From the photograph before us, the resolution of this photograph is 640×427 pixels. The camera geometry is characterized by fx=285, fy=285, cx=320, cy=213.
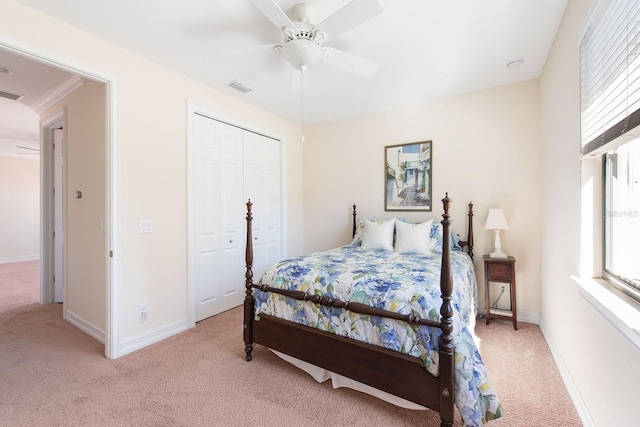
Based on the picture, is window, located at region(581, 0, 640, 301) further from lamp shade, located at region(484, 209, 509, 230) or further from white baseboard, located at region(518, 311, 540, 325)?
white baseboard, located at region(518, 311, 540, 325)

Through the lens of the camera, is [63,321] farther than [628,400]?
Yes

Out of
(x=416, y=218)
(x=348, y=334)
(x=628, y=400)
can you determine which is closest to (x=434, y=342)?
(x=348, y=334)

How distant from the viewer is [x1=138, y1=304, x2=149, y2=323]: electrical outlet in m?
2.57

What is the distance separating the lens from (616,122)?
1352 millimetres

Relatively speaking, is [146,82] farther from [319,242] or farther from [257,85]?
[319,242]

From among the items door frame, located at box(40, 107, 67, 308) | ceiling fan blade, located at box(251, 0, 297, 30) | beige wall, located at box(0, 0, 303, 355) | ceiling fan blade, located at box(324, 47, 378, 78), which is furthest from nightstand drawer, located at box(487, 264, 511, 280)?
door frame, located at box(40, 107, 67, 308)

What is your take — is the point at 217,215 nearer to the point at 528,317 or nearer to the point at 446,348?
the point at 446,348

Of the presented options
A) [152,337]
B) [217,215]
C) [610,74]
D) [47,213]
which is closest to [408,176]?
[610,74]

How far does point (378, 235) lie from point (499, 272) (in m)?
1.28

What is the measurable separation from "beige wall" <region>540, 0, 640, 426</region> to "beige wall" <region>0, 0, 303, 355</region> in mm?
3186

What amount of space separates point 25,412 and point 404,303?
2378mm

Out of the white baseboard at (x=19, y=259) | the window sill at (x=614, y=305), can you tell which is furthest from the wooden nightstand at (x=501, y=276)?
the white baseboard at (x=19, y=259)

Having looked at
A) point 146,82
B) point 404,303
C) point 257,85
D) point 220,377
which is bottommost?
point 220,377

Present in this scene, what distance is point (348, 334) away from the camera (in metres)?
1.83
